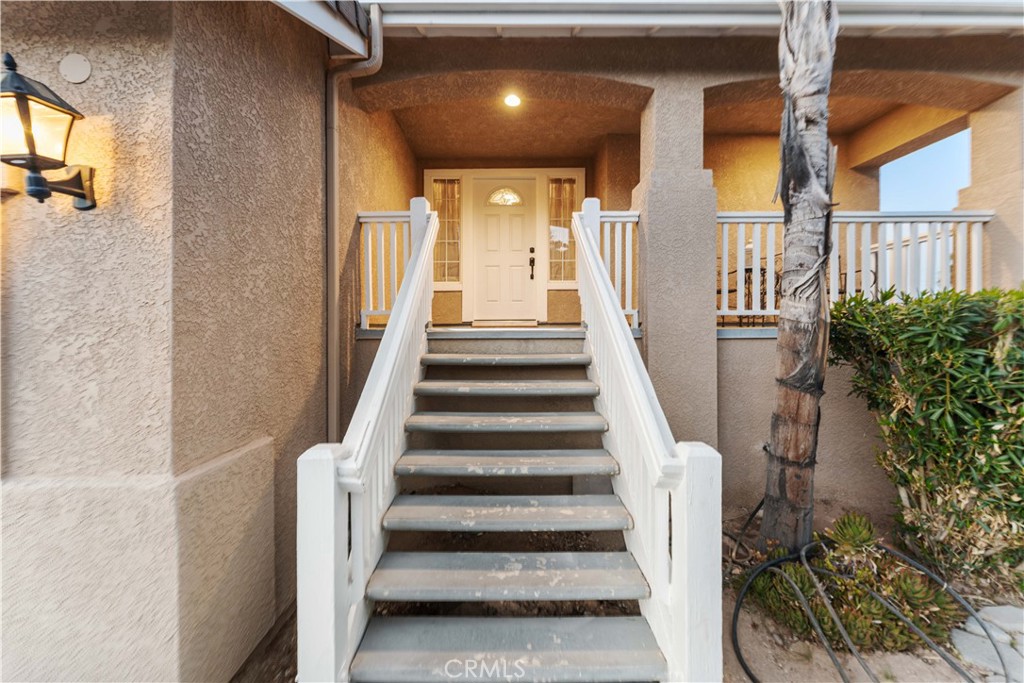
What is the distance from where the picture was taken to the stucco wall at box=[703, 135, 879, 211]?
4609 mm

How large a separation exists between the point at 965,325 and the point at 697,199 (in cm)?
158

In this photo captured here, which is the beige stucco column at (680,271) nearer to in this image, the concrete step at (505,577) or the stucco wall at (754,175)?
the concrete step at (505,577)

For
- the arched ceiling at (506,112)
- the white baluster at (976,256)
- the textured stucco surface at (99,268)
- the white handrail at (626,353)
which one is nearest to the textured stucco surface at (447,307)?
the arched ceiling at (506,112)

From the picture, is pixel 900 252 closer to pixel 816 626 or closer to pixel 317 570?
pixel 816 626

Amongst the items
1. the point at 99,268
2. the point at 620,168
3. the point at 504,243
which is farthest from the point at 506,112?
the point at 99,268

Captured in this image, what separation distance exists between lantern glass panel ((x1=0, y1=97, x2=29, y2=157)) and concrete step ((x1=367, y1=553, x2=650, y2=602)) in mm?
1982

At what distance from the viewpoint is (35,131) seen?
1323 millimetres

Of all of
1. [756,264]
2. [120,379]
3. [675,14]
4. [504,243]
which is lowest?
[120,379]

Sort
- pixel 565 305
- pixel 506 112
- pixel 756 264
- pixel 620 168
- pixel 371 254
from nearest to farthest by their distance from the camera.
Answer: pixel 756 264
pixel 371 254
pixel 506 112
pixel 620 168
pixel 565 305

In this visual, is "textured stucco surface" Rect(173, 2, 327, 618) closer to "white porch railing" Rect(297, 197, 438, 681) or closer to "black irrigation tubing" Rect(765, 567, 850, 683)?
"white porch railing" Rect(297, 197, 438, 681)

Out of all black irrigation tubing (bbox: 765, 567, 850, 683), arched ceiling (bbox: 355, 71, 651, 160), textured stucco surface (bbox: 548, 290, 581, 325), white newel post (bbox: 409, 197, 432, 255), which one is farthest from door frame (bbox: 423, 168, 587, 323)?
black irrigation tubing (bbox: 765, 567, 850, 683)

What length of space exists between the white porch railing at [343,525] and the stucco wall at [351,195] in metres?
1.05

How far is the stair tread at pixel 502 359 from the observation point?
2506 millimetres

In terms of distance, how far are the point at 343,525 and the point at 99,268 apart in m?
1.36
